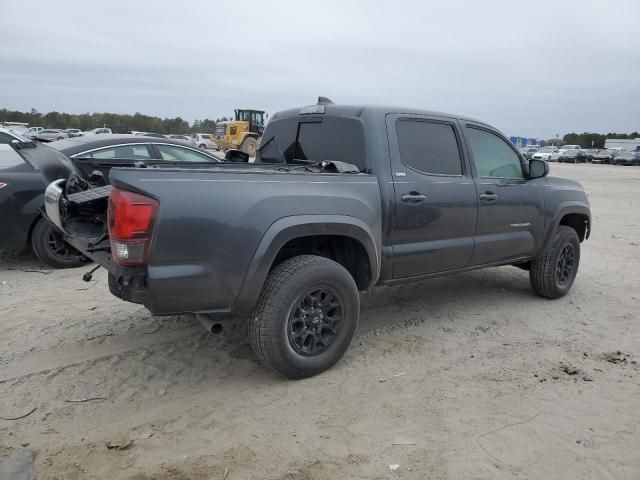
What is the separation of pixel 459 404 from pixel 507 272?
12.8 feet

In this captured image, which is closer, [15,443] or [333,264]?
[15,443]

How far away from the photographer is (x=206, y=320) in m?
3.37

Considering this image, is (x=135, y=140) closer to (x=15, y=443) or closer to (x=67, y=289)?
(x=67, y=289)

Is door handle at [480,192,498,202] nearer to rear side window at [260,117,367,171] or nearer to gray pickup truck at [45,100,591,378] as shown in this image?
gray pickup truck at [45,100,591,378]

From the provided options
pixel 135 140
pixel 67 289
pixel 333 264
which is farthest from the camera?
pixel 135 140

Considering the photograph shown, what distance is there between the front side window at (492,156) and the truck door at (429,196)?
0.22 m

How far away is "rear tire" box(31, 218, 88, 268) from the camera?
20.1 feet

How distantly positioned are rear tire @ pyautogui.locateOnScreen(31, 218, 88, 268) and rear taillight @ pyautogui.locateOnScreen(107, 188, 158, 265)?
11.4 feet

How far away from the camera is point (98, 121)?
252 ft

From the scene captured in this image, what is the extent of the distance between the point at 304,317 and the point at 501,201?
2.41 metres

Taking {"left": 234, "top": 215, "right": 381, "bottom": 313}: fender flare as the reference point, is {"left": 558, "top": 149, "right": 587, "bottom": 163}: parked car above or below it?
above

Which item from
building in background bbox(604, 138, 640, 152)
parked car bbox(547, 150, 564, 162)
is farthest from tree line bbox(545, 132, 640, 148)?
parked car bbox(547, 150, 564, 162)

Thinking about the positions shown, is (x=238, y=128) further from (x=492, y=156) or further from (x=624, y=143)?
(x=624, y=143)

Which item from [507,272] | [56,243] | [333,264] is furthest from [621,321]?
[56,243]
